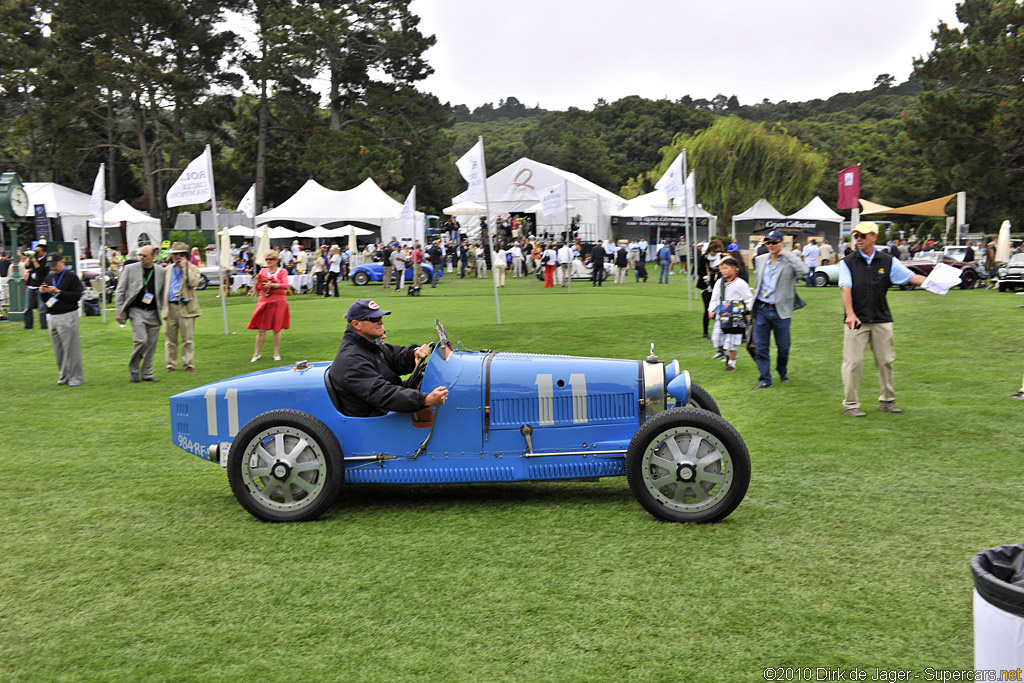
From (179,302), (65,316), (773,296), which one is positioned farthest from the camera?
(179,302)

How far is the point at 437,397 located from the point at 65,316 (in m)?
8.28

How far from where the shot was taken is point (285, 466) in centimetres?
549

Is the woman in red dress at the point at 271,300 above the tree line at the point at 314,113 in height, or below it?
below

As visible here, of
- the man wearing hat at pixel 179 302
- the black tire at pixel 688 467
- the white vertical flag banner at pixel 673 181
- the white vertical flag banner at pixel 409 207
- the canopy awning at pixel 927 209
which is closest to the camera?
the black tire at pixel 688 467

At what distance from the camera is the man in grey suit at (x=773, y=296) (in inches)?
386

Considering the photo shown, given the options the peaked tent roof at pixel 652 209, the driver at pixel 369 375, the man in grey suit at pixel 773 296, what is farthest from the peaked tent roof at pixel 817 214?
the driver at pixel 369 375

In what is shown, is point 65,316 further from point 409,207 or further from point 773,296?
point 409,207

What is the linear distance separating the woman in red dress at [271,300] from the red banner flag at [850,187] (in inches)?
675

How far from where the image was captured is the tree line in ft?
129

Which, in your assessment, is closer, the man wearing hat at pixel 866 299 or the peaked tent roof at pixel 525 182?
the man wearing hat at pixel 866 299

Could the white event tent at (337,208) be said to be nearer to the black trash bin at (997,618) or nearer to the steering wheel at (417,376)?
the steering wheel at (417,376)

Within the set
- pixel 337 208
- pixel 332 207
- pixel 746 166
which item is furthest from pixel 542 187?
pixel 746 166

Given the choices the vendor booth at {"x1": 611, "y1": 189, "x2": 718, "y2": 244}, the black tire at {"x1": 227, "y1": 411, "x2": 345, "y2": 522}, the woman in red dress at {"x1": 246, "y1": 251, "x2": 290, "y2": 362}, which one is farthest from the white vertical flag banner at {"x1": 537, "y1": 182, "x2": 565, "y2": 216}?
the black tire at {"x1": 227, "y1": 411, "x2": 345, "y2": 522}

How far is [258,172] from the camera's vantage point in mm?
53688
